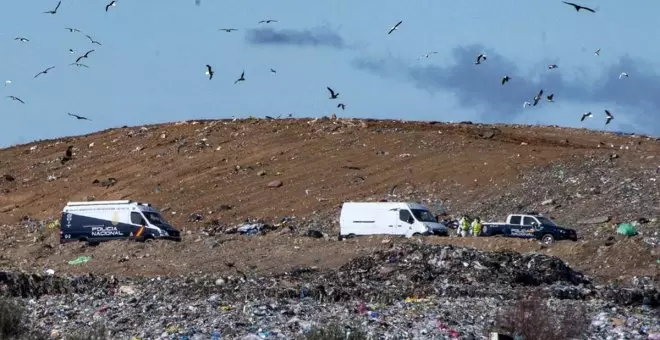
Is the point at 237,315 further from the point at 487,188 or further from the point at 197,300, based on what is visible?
the point at 487,188

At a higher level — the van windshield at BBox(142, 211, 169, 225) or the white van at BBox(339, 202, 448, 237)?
the white van at BBox(339, 202, 448, 237)

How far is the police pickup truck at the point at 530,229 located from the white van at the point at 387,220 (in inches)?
60.6

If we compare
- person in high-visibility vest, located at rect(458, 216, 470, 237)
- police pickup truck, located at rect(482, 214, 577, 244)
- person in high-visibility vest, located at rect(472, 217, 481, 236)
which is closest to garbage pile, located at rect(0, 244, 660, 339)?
police pickup truck, located at rect(482, 214, 577, 244)

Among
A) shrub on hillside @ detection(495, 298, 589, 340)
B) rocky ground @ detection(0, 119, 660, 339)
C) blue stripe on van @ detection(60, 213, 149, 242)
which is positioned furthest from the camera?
blue stripe on van @ detection(60, 213, 149, 242)

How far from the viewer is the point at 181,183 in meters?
49.3

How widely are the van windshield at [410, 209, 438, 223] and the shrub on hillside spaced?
17947 mm

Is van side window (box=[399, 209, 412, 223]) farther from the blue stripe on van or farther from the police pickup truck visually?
the blue stripe on van

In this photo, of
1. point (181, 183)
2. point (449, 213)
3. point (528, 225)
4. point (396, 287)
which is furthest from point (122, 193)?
point (396, 287)

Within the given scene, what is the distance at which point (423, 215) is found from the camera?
1518 inches

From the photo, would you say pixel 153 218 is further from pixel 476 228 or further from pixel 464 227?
pixel 476 228

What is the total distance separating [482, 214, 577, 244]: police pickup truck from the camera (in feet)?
120

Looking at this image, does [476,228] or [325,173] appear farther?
[325,173]

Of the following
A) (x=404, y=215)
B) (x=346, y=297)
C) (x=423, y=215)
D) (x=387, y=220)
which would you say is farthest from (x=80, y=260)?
(x=346, y=297)

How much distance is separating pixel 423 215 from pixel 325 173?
9.92m
